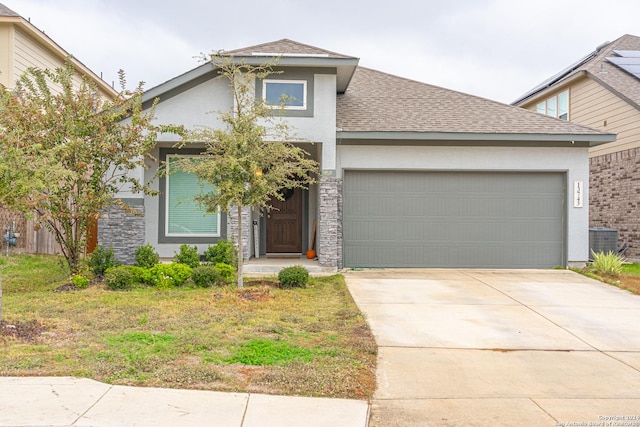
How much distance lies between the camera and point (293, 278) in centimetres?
1003

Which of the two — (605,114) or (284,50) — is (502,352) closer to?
(284,50)

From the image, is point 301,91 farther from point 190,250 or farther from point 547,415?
point 547,415

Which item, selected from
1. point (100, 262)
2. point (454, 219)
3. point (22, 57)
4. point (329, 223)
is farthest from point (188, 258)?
point (22, 57)

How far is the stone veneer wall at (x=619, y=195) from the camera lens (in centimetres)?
1467

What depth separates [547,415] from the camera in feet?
13.9

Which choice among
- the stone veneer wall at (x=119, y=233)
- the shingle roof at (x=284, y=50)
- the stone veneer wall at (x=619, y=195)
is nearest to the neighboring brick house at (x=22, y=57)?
the stone veneer wall at (x=119, y=233)

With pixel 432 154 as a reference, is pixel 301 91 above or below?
above

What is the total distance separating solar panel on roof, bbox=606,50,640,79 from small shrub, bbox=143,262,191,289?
1494 centimetres

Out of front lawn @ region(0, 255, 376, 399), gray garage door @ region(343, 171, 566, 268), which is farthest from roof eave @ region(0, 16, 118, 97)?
gray garage door @ region(343, 171, 566, 268)

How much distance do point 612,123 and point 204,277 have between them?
13.0 metres

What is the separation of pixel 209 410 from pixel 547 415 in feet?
9.02

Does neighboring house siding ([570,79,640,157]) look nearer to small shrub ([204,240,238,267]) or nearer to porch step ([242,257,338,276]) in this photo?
porch step ([242,257,338,276])

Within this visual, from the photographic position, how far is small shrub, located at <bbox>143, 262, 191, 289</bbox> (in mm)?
10102

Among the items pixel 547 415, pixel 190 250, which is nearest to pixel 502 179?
pixel 190 250
